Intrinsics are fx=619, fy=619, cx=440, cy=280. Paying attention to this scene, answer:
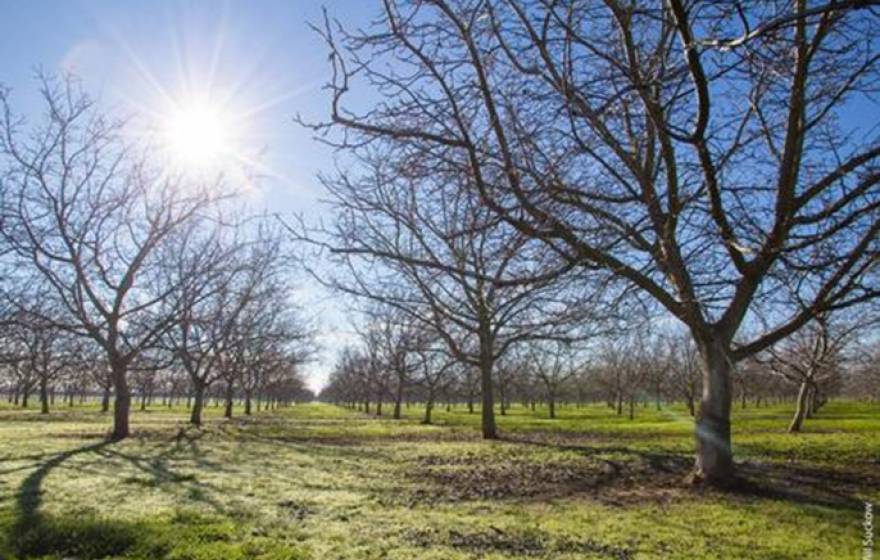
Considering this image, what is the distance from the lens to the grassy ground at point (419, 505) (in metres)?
7.44

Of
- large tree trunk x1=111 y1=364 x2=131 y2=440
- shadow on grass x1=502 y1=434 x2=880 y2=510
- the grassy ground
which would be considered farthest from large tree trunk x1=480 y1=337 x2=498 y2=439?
large tree trunk x1=111 y1=364 x2=131 y2=440

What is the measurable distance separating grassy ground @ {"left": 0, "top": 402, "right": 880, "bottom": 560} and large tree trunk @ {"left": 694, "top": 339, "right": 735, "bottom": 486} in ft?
1.62

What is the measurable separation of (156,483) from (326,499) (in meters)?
3.84

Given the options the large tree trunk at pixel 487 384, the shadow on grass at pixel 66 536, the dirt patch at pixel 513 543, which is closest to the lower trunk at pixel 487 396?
the large tree trunk at pixel 487 384

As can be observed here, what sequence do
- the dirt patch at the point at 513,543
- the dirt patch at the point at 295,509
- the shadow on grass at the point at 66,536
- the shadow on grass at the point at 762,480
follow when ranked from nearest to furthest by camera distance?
the dirt patch at the point at 513,543
the shadow on grass at the point at 66,536
the dirt patch at the point at 295,509
the shadow on grass at the point at 762,480

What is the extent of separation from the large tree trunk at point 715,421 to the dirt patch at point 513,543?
499 centimetres

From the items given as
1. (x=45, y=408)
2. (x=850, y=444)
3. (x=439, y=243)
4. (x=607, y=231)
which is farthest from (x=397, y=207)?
(x=45, y=408)

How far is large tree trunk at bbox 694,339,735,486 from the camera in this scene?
1156 centimetres

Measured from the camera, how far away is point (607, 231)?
1018cm

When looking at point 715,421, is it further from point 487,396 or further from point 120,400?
point 120,400

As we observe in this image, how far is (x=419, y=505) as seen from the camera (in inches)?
409

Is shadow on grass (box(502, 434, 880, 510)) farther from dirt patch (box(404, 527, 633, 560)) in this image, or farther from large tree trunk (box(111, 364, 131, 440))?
large tree trunk (box(111, 364, 131, 440))

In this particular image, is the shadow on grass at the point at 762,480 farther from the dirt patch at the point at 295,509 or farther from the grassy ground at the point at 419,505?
the dirt patch at the point at 295,509

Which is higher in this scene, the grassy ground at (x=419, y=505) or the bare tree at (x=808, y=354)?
the bare tree at (x=808, y=354)
